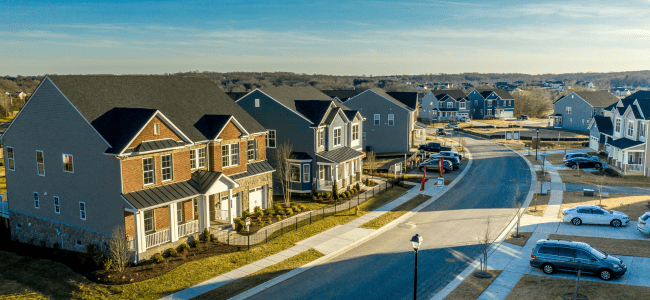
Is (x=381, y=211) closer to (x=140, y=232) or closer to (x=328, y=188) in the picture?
(x=328, y=188)

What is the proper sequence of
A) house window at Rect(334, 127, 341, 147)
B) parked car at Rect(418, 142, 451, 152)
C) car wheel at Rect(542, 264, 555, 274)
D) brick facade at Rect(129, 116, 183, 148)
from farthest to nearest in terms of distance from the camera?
parked car at Rect(418, 142, 451, 152) → house window at Rect(334, 127, 341, 147) → brick facade at Rect(129, 116, 183, 148) → car wheel at Rect(542, 264, 555, 274)

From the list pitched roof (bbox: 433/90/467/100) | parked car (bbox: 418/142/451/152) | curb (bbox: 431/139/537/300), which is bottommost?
curb (bbox: 431/139/537/300)

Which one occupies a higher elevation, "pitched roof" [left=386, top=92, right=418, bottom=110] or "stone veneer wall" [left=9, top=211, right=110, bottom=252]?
"pitched roof" [left=386, top=92, right=418, bottom=110]

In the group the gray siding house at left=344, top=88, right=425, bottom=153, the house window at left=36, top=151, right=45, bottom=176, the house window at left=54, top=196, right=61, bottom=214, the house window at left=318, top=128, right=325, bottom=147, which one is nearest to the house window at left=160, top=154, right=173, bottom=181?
the house window at left=54, top=196, right=61, bottom=214

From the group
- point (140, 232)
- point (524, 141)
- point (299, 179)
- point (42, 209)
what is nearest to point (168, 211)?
point (140, 232)

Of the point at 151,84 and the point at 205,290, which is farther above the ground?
the point at 151,84

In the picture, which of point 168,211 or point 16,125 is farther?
point 16,125

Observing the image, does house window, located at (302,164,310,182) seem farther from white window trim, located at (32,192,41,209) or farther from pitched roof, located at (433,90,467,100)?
pitched roof, located at (433,90,467,100)
